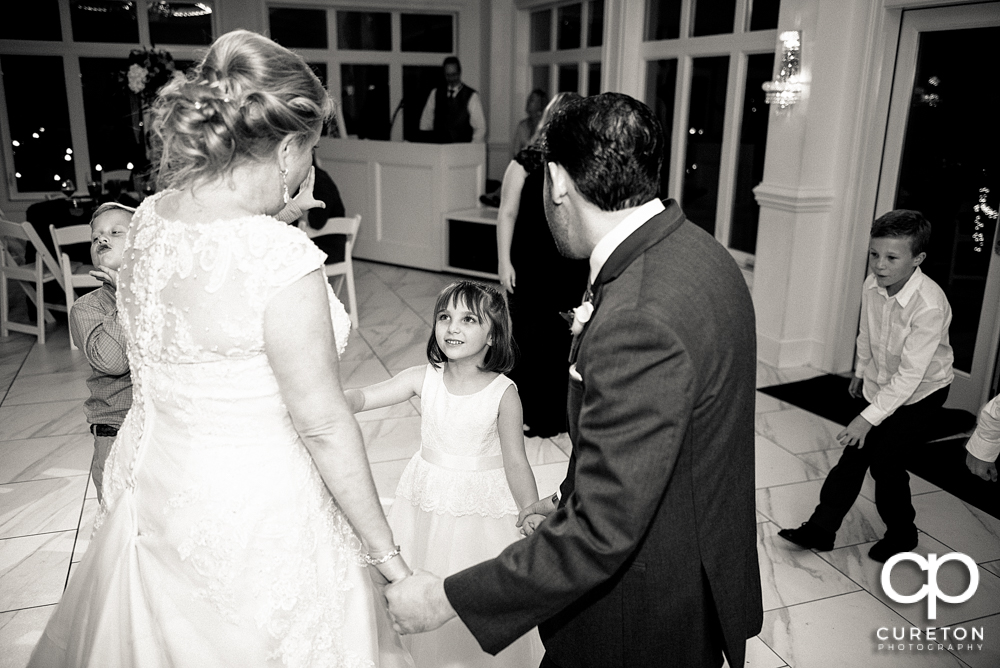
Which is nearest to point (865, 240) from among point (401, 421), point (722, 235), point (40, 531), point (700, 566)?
point (722, 235)

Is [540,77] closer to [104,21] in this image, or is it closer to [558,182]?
[104,21]

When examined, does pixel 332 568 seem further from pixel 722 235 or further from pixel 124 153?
pixel 124 153

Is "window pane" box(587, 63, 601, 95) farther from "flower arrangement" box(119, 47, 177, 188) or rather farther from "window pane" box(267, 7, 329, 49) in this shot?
"flower arrangement" box(119, 47, 177, 188)

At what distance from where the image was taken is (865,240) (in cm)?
475

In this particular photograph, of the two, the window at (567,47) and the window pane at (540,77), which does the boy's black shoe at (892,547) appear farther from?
the window pane at (540,77)

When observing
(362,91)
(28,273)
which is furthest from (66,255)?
(362,91)

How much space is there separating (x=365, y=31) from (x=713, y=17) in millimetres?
5055

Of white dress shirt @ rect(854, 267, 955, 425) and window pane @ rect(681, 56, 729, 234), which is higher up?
window pane @ rect(681, 56, 729, 234)

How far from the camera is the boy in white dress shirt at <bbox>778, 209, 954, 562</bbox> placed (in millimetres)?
2566

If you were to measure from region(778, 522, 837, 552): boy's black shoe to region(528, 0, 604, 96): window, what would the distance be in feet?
18.8

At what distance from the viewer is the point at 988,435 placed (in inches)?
82.4

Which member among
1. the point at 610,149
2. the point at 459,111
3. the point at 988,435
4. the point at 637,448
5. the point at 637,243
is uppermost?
the point at 459,111

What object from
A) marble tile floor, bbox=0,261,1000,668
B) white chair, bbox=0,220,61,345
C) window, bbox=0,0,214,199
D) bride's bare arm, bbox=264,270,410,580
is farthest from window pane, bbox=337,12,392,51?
bride's bare arm, bbox=264,270,410,580

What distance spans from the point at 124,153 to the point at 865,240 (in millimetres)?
8317
